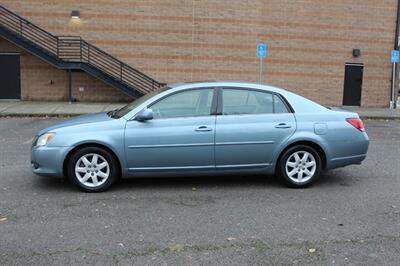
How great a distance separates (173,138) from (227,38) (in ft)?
46.5

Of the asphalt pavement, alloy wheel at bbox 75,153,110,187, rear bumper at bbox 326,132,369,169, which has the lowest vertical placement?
the asphalt pavement

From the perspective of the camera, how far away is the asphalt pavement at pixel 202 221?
4.14 metres

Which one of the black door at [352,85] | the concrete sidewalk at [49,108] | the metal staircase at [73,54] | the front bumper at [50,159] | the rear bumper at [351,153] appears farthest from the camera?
the black door at [352,85]

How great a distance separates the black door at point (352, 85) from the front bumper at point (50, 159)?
17.6 metres

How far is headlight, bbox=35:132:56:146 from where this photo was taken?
235 inches

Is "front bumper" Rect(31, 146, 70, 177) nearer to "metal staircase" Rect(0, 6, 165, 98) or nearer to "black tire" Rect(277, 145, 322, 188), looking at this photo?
"black tire" Rect(277, 145, 322, 188)

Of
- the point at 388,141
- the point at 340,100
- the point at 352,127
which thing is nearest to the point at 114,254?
the point at 352,127

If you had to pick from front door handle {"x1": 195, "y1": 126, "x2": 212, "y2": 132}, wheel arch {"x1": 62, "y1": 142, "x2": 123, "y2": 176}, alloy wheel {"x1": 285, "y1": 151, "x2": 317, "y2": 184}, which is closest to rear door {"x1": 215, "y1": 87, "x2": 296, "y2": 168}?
front door handle {"x1": 195, "y1": 126, "x2": 212, "y2": 132}

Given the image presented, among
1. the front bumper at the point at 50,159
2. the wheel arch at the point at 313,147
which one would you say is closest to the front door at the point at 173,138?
the front bumper at the point at 50,159

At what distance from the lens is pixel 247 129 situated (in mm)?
6211

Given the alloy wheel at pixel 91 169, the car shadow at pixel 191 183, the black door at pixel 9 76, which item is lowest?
the car shadow at pixel 191 183

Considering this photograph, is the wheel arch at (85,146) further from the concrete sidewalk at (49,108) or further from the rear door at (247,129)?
the concrete sidewalk at (49,108)

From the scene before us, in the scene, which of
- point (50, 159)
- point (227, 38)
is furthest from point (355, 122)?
point (227, 38)

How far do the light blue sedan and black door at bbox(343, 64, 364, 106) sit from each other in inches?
607
